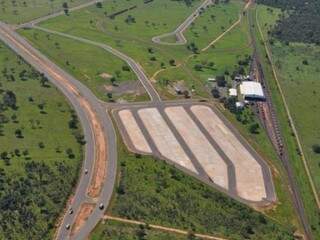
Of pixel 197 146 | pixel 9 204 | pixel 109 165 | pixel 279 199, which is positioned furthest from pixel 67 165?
pixel 279 199

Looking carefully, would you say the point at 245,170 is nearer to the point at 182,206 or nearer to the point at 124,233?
the point at 182,206

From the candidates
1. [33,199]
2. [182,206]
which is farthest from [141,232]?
[33,199]

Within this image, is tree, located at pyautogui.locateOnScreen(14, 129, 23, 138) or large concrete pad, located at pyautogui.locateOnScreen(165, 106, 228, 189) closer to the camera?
large concrete pad, located at pyautogui.locateOnScreen(165, 106, 228, 189)

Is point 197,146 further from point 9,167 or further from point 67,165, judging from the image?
point 9,167

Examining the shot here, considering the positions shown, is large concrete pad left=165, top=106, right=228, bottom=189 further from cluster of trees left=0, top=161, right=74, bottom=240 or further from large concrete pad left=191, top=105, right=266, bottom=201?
cluster of trees left=0, top=161, right=74, bottom=240

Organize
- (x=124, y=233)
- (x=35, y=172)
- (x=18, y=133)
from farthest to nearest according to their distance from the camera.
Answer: (x=18, y=133)
(x=35, y=172)
(x=124, y=233)

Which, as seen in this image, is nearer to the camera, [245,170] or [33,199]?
[33,199]

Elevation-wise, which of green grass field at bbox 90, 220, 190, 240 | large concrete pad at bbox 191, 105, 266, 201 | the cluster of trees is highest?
large concrete pad at bbox 191, 105, 266, 201

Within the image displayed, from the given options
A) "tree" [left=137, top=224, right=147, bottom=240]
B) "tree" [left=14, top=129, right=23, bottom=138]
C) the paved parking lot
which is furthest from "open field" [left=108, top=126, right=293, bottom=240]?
"tree" [left=14, top=129, right=23, bottom=138]
